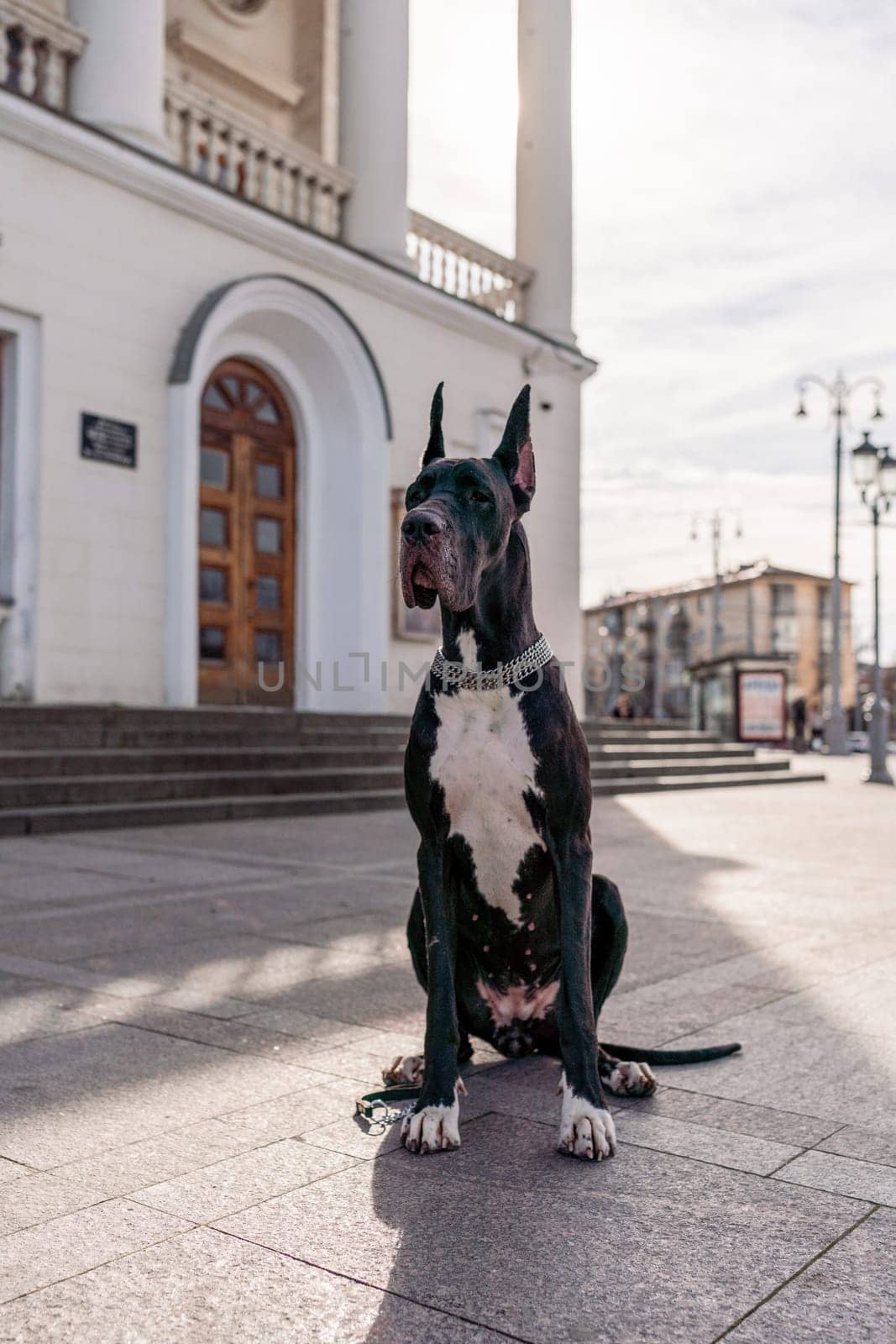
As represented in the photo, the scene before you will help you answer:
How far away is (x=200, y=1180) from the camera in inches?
100

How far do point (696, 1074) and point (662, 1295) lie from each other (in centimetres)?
139

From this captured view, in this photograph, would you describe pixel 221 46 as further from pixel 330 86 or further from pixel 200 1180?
pixel 200 1180

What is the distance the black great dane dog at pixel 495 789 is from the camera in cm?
278

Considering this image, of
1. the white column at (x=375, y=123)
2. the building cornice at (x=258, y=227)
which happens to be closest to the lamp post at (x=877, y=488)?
the building cornice at (x=258, y=227)

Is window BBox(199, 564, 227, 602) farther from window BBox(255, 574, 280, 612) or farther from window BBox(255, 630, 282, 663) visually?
window BBox(255, 630, 282, 663)

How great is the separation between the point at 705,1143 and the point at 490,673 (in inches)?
47.5

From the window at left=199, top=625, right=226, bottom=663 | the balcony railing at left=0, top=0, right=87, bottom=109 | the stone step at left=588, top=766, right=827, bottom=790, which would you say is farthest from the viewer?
the stone step at left=588, top=766, right=827, bottom=790

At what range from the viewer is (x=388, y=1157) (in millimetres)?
2734

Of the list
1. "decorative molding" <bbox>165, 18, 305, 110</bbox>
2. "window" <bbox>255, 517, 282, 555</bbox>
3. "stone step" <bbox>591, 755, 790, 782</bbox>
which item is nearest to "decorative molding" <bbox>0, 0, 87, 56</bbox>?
"decorative molding" <bbox>165, 18, 305, 110</bbox>

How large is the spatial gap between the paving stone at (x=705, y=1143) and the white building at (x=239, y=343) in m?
9.87

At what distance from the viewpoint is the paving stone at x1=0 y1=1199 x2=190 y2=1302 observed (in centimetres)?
210

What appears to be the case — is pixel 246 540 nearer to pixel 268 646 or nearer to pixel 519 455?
pixel 268 646

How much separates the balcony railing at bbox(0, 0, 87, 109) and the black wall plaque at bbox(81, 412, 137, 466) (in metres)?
3.03

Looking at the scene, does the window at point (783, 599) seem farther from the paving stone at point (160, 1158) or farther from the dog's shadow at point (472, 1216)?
the paving stone at point (160, 1158)
